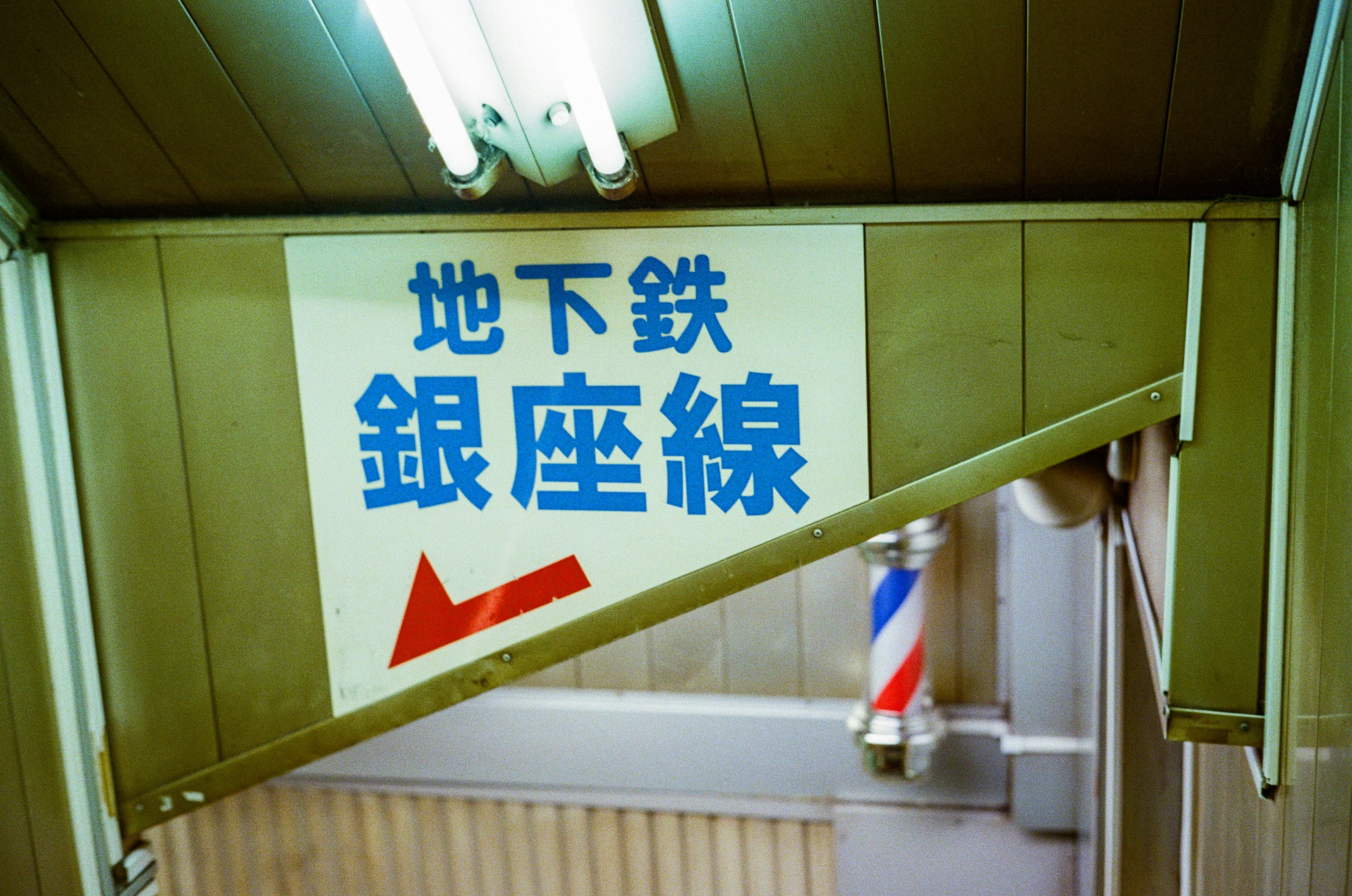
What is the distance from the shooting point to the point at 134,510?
152 centimetres

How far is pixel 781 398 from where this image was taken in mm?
→ 1324

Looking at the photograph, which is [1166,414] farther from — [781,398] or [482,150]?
[482,150]

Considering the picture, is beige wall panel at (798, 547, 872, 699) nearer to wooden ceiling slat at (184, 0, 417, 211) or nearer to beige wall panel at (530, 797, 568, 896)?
beige wall panel at (530, 797, 568, 896)

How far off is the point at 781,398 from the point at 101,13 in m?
0.88

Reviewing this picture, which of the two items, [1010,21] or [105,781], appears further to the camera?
[105,781]

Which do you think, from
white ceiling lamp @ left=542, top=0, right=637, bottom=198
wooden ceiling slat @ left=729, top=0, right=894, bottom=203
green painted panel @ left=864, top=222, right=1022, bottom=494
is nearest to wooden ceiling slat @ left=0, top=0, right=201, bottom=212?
white ceiling lamp @ left=542, top=0, right=637, bottom=198

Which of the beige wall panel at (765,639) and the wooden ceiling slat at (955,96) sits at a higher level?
the wooden ceiling slat at (955,96)

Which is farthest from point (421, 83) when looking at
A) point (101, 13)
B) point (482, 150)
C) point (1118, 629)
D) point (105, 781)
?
point (1118, 629)

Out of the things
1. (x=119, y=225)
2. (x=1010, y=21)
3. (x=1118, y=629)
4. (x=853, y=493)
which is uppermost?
(x=1010, y=21)

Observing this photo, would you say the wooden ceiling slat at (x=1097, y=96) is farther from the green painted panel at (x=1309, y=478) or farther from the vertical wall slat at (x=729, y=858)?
the vertical wall slat at (x=729, y=858)

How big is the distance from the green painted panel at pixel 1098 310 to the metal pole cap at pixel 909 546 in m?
1.21

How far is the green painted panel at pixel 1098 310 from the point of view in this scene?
3.95 feet

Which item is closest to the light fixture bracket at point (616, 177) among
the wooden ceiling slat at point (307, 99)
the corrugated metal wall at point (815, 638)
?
the wooden ceiling slat at point (307, 99)

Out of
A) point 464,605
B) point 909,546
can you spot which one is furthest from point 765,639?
point 464,605
